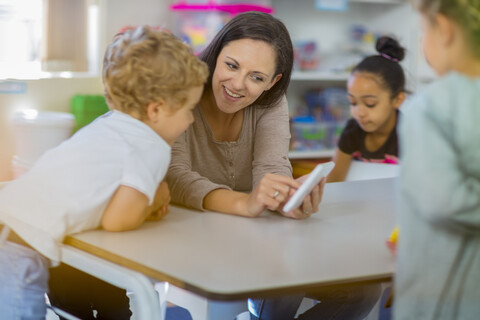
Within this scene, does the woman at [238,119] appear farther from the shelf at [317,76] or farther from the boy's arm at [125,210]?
the shelf at [317,76]

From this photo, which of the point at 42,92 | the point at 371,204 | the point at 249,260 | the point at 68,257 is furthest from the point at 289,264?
the point at 42,92

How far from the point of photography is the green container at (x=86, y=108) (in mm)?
2631

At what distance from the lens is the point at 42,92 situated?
2.62 metres

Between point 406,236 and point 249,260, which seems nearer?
point 406,236

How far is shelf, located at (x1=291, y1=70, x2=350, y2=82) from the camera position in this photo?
3.26 meters

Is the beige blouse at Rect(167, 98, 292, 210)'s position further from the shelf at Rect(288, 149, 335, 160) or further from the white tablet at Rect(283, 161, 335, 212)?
the shelf at Rect(288, 149, 335, 160)

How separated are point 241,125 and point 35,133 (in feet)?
3.99

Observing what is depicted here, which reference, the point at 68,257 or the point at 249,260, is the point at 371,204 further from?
the point at 68,257

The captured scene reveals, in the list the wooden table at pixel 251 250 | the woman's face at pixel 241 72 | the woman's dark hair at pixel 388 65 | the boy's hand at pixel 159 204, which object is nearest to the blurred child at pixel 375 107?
the woman's dark hair at pixel 388 65

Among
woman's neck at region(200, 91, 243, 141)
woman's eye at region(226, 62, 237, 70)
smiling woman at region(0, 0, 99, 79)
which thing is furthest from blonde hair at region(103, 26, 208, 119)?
smiling woman at region(0, 0, 99, 79)

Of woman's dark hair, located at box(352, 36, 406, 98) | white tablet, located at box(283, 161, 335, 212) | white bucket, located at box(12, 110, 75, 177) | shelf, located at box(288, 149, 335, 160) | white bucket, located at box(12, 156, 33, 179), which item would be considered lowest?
shelf, located at box(288, 149, 335, 160)

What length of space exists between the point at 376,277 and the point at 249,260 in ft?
0.58

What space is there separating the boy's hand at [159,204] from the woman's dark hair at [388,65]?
61.8 inches

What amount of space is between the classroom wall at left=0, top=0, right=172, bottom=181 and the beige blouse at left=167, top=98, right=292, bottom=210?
129 centimetres
